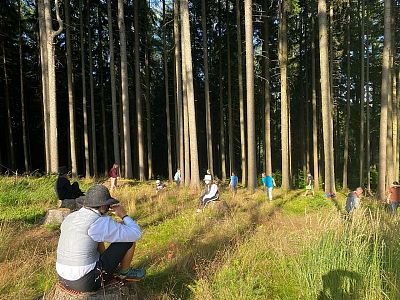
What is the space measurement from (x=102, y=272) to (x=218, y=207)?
750cm

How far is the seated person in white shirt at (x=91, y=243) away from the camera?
4016 mm

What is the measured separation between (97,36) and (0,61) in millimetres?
8051

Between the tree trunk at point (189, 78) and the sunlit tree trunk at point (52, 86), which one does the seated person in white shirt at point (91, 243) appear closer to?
the tree trunk at point (189, 78)

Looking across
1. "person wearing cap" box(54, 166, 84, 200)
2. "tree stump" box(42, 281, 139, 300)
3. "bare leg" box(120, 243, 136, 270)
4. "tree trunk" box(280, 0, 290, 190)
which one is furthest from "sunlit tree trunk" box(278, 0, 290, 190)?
"tree stump" box(42, 281, 139, 300)

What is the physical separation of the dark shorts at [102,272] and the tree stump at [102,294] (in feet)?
0.19

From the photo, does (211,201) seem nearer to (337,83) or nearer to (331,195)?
(331,195)

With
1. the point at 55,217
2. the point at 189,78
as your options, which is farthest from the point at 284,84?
the point at 55,217

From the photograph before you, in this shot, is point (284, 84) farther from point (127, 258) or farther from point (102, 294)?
point (102, 294)

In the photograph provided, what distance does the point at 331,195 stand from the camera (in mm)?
16844

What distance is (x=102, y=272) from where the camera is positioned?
4.22 metres

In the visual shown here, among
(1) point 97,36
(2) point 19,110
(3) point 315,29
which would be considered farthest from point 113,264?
(2) point 19,110

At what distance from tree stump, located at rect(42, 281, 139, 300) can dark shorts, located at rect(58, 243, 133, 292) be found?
6 centimetres

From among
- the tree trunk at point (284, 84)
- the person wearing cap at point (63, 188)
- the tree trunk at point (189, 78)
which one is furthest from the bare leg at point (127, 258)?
the tree trunk at point (284, 84)

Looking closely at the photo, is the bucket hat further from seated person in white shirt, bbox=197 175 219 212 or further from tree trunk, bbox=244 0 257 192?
tree trunk, bbox=244 0 257 192
